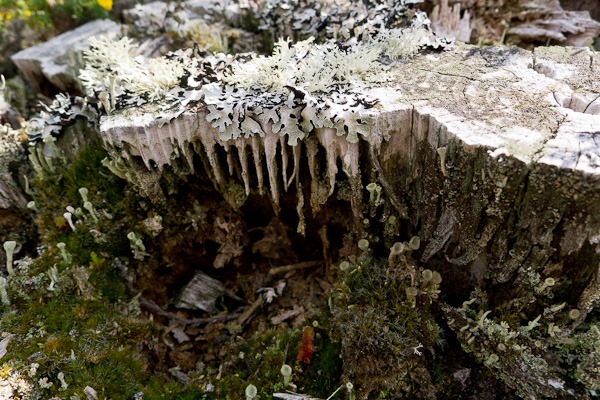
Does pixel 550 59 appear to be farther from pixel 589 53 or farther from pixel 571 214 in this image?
pixel 571 214

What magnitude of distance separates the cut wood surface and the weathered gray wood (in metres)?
2.32

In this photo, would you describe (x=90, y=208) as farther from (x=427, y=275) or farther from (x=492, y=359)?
(x=492, y=359)

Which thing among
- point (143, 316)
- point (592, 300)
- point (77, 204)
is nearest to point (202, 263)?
point (143, 316)

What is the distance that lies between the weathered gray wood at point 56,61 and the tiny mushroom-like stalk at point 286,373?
4.23 meters

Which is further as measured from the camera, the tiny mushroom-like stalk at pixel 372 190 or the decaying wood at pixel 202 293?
the decaying wood at pixel 202 293

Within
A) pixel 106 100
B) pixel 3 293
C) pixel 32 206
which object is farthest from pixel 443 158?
pixel 32 206

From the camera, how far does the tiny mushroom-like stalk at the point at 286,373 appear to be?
11.0ft

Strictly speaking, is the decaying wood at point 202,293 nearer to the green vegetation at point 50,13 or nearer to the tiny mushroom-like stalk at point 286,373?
the tiny mushroom-like stalk at point 286,373

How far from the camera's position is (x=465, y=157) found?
3.10m

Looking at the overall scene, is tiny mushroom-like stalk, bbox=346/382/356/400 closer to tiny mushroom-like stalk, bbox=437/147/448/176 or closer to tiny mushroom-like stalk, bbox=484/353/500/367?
tiny mushroom-like stalk, bbox=484/353/500/367

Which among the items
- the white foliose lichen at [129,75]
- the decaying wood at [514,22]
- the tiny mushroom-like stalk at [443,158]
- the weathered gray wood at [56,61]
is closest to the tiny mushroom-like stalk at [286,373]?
the tiny mushroom-like stalk at [443,158]

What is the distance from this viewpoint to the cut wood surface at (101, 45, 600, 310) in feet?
9.60

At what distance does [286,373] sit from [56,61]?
16.1 ft

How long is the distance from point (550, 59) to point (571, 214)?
172 cm
